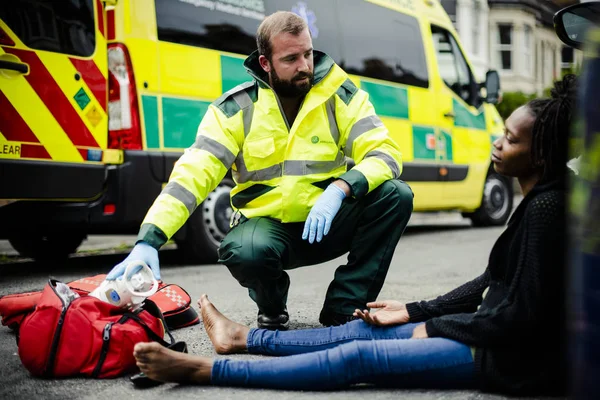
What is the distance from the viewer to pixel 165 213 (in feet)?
9.03

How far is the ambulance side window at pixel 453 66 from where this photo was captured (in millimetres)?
8477

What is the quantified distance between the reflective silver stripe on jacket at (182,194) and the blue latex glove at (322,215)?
0.45 metres

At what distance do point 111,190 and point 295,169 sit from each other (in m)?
2.39

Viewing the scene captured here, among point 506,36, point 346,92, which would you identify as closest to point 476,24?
point 506,36

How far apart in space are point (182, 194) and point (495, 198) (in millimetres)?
7166

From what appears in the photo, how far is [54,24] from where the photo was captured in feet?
16.6

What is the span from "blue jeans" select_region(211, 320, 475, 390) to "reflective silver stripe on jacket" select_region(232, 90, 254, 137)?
1.17 m

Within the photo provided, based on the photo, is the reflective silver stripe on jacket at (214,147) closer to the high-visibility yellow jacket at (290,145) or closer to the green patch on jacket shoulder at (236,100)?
the high-visibility yellow jacket at (290,145)

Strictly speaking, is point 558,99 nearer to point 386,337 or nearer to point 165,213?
point 386,337

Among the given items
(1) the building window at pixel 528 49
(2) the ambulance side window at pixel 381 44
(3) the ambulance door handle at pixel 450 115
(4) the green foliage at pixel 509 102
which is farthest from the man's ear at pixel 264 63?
(1) the building window at pixel 528 49

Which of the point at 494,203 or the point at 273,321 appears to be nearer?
the point at 273,321

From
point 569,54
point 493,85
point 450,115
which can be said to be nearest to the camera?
point 569,54

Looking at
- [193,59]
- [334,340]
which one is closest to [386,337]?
[334,340]

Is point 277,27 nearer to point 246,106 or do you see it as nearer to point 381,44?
point 246,106
